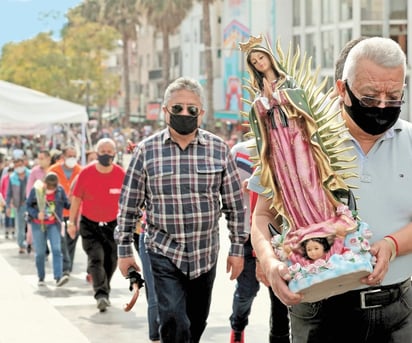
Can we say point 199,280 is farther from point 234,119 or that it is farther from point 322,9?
point 234,119

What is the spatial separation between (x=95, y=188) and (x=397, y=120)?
743 centimetres

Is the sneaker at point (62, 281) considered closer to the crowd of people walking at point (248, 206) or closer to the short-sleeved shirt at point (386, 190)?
the crowd of people walking at point (248, 206)

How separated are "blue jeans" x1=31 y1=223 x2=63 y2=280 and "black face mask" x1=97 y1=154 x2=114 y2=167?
2361mm

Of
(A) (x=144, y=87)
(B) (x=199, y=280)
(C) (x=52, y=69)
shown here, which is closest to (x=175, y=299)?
(B) (x=199, y=280)

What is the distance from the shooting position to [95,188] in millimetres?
11422

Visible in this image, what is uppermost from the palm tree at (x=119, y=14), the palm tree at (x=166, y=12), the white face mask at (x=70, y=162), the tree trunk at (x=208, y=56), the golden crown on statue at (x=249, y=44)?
the palm tree at (x=119, y=14)

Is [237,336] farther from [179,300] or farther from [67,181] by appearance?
[67,181]

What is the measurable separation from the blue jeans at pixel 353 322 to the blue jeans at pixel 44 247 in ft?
31.0

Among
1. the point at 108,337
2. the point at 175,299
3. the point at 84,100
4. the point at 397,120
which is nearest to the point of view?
the point at 397,120

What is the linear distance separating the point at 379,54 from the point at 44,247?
1023cm

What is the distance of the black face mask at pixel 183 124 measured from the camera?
6.89 m

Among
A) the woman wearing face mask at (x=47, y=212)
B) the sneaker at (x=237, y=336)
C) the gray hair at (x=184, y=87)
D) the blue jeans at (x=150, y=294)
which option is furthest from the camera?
the woman wearing face mask at (x=47, y=212)

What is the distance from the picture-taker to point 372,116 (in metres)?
4.00

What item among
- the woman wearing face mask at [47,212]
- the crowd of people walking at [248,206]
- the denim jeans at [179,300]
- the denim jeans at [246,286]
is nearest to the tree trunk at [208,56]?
the woman wearing face mask at [47,212]
